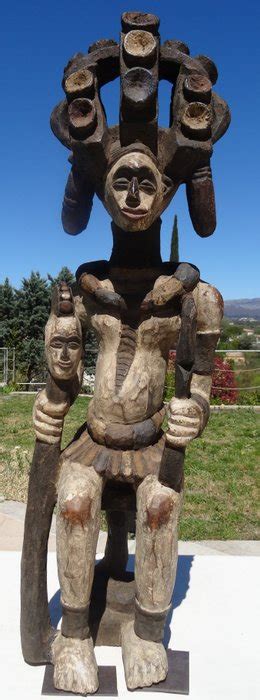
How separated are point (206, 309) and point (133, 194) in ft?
1.69

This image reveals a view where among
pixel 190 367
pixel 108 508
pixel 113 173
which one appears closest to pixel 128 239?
pixel 113 173

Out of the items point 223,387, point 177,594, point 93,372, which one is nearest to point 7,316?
point 93,372

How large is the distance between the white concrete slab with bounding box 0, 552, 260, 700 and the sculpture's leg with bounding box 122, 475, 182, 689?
0.08 meters

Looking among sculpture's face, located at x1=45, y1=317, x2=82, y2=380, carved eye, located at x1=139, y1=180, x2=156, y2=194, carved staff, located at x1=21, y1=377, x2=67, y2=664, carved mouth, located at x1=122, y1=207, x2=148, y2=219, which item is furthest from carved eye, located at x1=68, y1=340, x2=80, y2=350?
carved eye, located at x1=139, y1=180, x2=156, y2=194

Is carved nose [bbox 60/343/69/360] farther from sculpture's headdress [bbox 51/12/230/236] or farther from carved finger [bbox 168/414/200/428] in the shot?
sculpture's headdress [bbox 51/12/230/236]

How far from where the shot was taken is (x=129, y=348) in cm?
221

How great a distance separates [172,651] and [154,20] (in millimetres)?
2311

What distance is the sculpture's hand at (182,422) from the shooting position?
6.44ft

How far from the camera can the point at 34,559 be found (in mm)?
2209

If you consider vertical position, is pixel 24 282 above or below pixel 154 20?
below

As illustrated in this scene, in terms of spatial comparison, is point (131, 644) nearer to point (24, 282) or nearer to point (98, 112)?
point (98, 112)

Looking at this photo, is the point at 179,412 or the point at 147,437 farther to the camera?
the point at 147,437

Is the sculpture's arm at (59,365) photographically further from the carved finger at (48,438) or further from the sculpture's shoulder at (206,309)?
the sculpture's shoulder at (206,309)

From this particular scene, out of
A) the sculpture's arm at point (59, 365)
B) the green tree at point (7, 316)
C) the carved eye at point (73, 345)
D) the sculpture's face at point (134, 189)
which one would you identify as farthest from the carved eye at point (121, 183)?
the green tree at point (7, 316)
